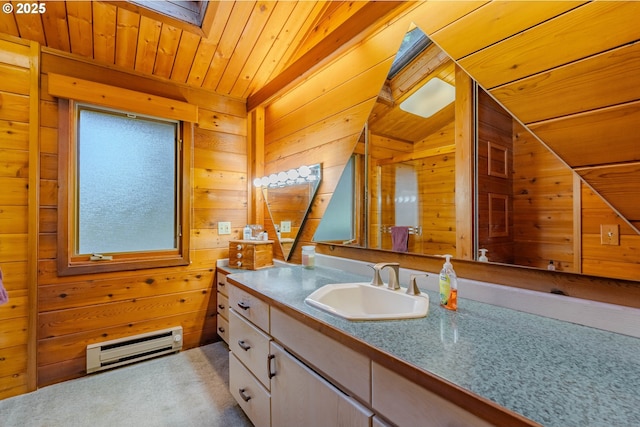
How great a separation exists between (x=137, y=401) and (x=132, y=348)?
1.61 feet

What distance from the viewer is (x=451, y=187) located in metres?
1.25

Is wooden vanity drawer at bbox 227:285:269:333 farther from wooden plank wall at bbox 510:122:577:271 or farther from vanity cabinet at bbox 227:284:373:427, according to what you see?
wooden plank wall at bbox 510:122:577:271

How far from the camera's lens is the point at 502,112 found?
1104 mm

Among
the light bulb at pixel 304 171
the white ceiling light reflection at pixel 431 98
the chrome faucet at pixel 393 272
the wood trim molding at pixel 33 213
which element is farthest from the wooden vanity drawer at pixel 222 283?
the white ceiling light reflection at pixel 431 98

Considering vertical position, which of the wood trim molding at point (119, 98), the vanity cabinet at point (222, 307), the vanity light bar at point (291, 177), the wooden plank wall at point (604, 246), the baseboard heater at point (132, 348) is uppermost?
the wood trim molding at point (119, 98)

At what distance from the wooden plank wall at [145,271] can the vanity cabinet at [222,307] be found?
127 millimetres

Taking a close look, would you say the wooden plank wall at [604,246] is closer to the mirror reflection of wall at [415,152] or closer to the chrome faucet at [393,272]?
the mirror reflection of wall at [415,152]

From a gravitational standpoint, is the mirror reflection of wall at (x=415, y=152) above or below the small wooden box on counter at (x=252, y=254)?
above

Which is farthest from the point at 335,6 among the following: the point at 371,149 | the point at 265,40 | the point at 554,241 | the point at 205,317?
the point at 205,317

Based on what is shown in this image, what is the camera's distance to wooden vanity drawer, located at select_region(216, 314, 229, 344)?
90.7 inches

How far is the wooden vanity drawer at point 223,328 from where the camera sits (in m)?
2.30

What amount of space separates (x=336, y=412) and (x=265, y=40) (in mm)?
2353

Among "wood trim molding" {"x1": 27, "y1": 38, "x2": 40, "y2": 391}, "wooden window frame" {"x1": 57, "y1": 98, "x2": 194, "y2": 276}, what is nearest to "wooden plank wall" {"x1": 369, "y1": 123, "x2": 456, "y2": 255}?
"wooden window frame" {"x1": 57, "y1": 98, "x2": 194, "y2": 276}

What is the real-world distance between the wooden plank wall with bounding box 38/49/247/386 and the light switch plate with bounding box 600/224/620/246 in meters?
2.44
